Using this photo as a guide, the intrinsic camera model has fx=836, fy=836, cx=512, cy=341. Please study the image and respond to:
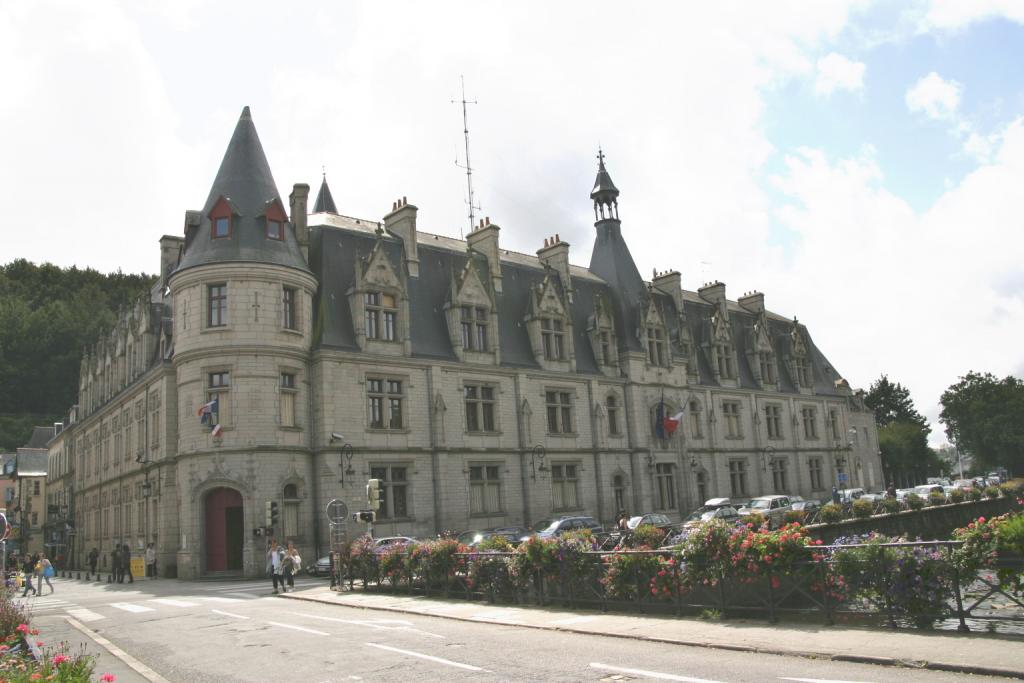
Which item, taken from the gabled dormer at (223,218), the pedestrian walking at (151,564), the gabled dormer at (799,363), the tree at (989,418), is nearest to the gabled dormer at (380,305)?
the gabled dormer at (223,218)

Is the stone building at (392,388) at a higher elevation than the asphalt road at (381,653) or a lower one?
higher

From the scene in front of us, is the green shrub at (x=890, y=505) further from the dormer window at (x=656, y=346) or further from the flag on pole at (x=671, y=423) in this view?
the dormer window at (x=656, y=346)

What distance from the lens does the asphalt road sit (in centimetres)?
1130

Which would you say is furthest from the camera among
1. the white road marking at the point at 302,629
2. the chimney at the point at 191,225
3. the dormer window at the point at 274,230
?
the chimney at the point at 191,225

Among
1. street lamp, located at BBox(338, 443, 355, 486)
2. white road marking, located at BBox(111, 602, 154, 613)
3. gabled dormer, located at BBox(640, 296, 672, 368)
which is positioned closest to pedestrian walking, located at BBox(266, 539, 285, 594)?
white road marking, located at BBox(111, 602, 154, 613)

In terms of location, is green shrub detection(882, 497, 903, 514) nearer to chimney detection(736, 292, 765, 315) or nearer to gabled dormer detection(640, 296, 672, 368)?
gabled dormer detection(640, 296, 672, 368)

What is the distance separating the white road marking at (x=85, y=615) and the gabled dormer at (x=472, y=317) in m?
20.5

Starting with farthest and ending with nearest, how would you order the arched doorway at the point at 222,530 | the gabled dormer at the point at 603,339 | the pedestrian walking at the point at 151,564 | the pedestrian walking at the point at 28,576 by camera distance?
the gabled dormer at the point at 603,339 → the pedestrian walking at the point at 151,564 → the arched doorway at the point at 222,530 → the pedestrian walking at the point at 28,576

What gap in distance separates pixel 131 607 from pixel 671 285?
39726mm

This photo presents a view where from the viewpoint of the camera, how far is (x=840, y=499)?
52.4 m

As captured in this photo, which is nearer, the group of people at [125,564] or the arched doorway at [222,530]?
the arched doorway at [222,530]

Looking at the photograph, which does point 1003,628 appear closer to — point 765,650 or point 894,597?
point 894,597

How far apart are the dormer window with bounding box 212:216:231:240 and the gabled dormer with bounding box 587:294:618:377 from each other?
21499mm

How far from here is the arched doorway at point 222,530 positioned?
113 ft
